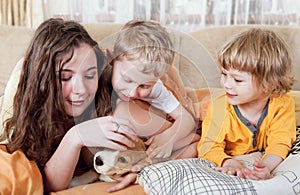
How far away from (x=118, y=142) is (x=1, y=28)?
1.02 meters

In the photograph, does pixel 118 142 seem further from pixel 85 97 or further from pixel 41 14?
pixel 41 14

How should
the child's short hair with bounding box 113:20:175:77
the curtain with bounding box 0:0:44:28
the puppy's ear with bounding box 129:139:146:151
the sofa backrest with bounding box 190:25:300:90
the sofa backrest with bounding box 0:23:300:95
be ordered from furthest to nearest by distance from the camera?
the curtain with bounding box 0:0:44:28, the sofa backrest with bounding box 190:25:300:90, the sofa backrest with bounding box 0:23:300:95, the puppy's ear with bounding box 129:139:146:151, the child's short hair with bounding box 113:20:175:77

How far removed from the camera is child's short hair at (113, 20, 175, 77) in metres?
1.05

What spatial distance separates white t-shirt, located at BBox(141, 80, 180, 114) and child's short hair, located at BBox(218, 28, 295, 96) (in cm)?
25

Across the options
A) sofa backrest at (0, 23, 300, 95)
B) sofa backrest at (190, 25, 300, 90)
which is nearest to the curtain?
sofa backrest at (0, 23, 300, 95)

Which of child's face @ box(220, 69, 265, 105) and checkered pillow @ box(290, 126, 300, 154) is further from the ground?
child's face @ box(220, 69, 265, 105)

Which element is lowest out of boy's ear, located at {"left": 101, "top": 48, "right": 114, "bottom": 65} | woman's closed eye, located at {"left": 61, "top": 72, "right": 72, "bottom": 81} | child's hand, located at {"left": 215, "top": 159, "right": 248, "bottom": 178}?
child's hand, located at {"left": 215, "top": 159, "right": 248, "bottom": 178}

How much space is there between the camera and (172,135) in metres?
1.19

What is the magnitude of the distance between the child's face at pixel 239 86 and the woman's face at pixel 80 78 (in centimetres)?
41

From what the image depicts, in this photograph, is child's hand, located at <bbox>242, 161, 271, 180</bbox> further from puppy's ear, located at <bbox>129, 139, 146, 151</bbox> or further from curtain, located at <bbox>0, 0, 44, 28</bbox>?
curtain, located at <bbox>0, 0, 44, 28</bbox>

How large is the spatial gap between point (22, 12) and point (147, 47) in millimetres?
1664

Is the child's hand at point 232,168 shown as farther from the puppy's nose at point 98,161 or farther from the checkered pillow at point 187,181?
the puppy's nose at point 98,161

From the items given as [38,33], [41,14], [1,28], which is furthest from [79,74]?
[41,14]

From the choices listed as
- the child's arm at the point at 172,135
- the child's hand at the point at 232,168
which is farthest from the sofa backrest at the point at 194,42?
the child's hand at the point at 232,168
